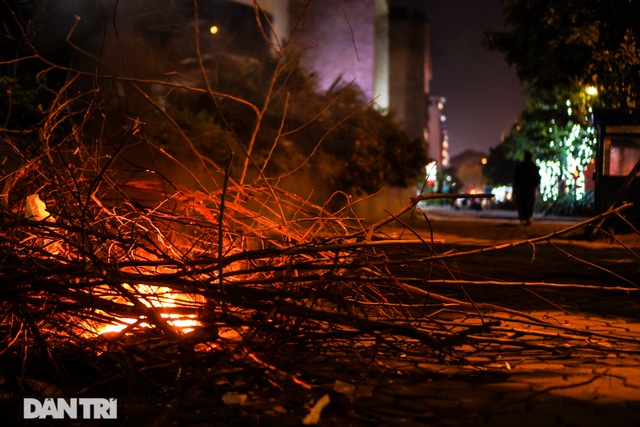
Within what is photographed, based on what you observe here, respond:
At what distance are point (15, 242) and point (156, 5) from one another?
43.0 ft

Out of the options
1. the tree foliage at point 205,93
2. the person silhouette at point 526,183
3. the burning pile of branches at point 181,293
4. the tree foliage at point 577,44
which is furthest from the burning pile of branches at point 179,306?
the person silhouette at point 526,183

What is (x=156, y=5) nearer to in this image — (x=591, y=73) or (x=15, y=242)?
(x=591, y=73)

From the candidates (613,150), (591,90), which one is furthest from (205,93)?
(591,90)

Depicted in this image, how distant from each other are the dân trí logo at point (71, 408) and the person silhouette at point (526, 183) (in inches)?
622

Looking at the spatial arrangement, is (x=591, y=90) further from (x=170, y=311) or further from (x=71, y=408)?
(x=71, y=408)

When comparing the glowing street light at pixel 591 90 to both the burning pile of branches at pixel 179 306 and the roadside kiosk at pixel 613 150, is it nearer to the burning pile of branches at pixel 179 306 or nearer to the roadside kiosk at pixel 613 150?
the roadside kiosk at pixel 613 150

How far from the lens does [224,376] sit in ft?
14.1

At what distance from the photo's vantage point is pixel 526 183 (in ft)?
60.4

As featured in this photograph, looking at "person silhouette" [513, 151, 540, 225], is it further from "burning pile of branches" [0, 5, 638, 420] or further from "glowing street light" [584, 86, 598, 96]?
"burning pile of branches" [0, 5, 638, 420]

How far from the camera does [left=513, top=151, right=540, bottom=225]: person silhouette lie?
60.4 ft

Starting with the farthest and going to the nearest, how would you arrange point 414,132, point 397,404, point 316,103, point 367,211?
point 414,132
point 367,211
point 316,103
point 397,404

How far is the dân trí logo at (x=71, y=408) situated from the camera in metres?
3.71

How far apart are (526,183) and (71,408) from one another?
16079mm

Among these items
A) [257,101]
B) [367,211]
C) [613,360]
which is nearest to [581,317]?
[613,360]
